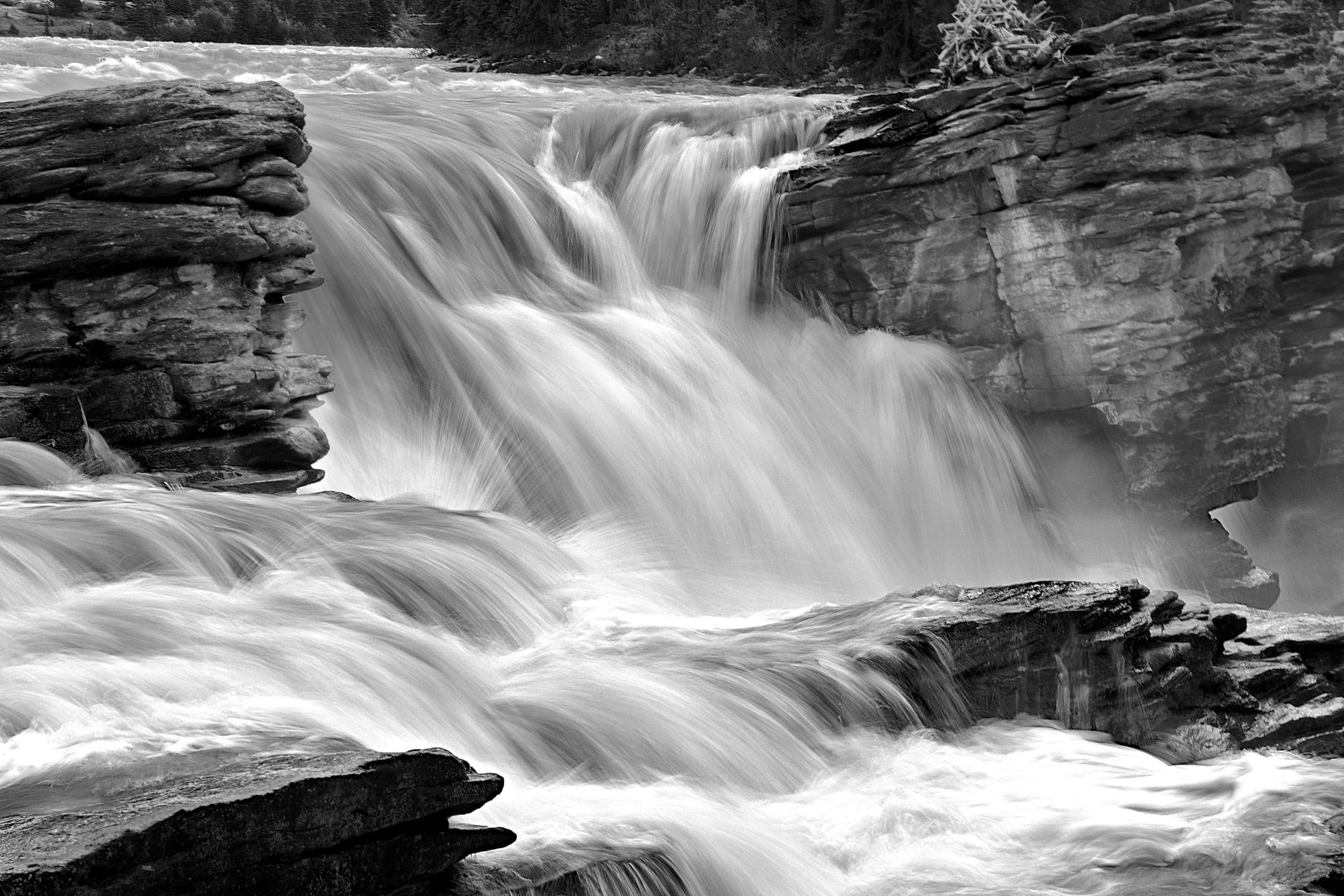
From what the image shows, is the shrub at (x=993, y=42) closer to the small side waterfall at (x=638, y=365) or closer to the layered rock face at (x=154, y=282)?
the small side waterfall at (x=638, y=365)

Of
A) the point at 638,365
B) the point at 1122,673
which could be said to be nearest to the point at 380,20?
the point at 638,365

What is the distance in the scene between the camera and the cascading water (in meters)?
4.35

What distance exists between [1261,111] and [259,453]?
879cm

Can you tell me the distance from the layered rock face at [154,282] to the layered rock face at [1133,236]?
5355mm

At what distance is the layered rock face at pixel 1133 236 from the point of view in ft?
35.7

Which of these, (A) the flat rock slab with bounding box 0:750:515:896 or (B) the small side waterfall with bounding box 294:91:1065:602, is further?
(B) the small side waterfall with bounding box 294:91:1065:602

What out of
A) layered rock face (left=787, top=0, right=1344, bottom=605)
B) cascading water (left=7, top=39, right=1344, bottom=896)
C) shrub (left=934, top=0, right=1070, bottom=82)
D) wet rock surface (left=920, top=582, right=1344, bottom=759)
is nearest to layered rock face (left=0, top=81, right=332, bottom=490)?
cascading water (left=7, top=39, right=1344, bottom=896)

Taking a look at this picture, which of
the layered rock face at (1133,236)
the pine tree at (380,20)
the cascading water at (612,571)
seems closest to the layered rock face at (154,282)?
the cascading water at (612,571)

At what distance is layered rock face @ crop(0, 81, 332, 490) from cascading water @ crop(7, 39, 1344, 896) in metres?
0.60

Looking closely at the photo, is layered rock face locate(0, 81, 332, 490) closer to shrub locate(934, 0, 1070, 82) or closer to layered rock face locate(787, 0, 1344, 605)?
layered rock face locate(787, 0, 1344, 605)

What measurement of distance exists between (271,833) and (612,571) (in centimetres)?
455

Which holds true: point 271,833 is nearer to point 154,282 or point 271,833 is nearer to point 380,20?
point 154,282

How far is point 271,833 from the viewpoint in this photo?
320 cm

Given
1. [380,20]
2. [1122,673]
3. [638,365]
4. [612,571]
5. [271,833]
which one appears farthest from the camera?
[380,20]
